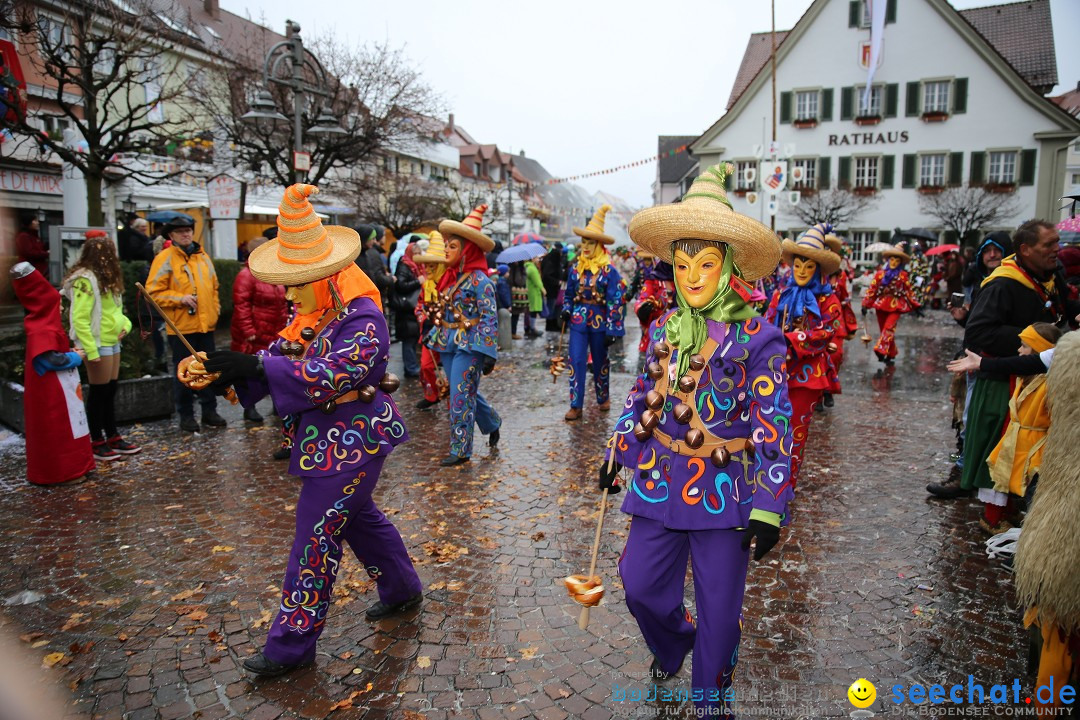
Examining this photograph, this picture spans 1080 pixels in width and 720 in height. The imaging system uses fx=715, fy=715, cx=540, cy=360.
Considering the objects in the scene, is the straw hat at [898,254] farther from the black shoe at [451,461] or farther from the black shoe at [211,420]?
the black shoe at [211,420]

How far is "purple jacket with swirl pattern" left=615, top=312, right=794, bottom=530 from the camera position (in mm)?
2852

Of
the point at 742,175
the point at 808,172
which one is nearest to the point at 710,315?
the point at 742,175

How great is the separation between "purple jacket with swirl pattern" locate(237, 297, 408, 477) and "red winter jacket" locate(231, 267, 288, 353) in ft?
14.4

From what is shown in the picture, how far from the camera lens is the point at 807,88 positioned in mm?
33812

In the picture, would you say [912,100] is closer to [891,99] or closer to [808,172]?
[891,99]

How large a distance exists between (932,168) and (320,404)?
3631 centimetres

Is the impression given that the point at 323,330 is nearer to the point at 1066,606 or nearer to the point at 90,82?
the point at 1066,606

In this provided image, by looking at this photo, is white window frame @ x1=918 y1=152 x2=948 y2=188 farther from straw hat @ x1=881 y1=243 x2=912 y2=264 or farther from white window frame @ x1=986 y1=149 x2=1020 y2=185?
straw hat @ x1=881 y1=243 x2=912 y2=264

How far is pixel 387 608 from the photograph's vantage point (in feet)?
13.1

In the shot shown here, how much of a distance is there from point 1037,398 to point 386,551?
3856 millimetres

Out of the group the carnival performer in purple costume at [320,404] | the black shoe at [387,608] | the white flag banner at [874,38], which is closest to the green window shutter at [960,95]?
the white flag banner at [874,38]

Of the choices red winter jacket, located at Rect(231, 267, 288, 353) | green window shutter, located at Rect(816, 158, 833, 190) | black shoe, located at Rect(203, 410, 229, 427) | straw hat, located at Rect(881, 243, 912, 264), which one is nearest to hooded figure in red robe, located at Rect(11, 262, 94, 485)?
red winter jacket, located at Rect(231, 267, 288, 353)

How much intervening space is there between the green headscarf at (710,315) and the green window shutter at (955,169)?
114 feet

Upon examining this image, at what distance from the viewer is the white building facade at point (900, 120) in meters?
31.2
